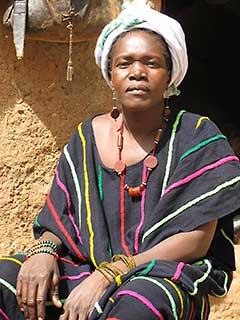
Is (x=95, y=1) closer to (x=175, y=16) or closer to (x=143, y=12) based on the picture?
(x=143, y=12)

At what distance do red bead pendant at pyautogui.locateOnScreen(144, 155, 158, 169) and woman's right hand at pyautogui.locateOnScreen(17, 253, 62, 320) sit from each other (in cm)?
53

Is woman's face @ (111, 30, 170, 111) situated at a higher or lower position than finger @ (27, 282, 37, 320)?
higher

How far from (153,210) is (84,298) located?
0.47 meters

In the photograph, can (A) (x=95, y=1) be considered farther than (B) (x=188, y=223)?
Yes

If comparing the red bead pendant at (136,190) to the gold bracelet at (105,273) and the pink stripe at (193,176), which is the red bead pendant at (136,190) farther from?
the gold bracelet at (105,273)

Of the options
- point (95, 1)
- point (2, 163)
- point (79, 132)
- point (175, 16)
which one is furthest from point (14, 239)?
point (175, 16)

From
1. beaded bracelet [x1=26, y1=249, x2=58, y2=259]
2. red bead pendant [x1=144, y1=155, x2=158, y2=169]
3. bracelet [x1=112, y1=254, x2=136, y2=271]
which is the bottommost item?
beaded bracelet [x1=26, y1=249, x2=58, y2=259]

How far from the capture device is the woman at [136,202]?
3.36 m

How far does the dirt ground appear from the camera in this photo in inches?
172

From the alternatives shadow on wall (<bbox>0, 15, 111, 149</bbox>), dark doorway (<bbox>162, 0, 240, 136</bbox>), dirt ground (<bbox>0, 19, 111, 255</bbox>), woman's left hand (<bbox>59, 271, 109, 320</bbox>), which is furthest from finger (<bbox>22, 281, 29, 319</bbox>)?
dark doorway (<bbox>162, 0, 240, 136</bbox>)

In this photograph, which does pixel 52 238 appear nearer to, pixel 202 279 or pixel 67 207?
pixel 67 207

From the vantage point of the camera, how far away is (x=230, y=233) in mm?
3633

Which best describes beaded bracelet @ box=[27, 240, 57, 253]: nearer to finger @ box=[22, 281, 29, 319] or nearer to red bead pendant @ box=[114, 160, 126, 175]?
finger @ box=[22, 281, 29, 319]

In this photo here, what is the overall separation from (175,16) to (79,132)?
11.1 feet
